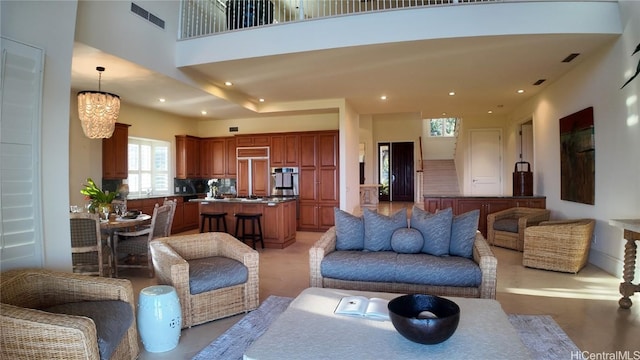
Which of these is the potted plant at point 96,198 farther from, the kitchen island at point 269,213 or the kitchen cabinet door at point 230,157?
the kitchen cabinet door at point 230,157

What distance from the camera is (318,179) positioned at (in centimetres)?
776

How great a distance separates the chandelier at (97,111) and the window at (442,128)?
11.4 meters

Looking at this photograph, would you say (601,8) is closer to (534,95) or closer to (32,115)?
(534,95)

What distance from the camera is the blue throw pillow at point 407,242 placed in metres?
3.36

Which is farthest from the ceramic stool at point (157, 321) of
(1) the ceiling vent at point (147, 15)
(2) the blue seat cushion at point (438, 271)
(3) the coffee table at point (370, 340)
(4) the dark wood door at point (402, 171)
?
(4) the dark wood door at point (402, 171)

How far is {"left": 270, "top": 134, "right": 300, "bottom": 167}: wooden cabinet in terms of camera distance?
7922 mm

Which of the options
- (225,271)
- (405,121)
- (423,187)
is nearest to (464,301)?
(225,271)

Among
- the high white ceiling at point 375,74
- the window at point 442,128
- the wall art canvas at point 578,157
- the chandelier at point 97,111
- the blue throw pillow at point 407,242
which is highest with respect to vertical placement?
the window at point 442,128

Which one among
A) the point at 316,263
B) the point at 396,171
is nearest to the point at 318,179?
the point at 316,263

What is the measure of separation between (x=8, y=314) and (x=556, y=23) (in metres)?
5.40

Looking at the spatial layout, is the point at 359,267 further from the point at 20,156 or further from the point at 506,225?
the point at 506,225

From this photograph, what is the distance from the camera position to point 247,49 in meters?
4.71

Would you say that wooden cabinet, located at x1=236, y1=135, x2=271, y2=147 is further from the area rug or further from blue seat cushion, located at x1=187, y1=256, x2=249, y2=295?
the area rug

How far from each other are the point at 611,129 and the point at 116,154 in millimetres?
7867
